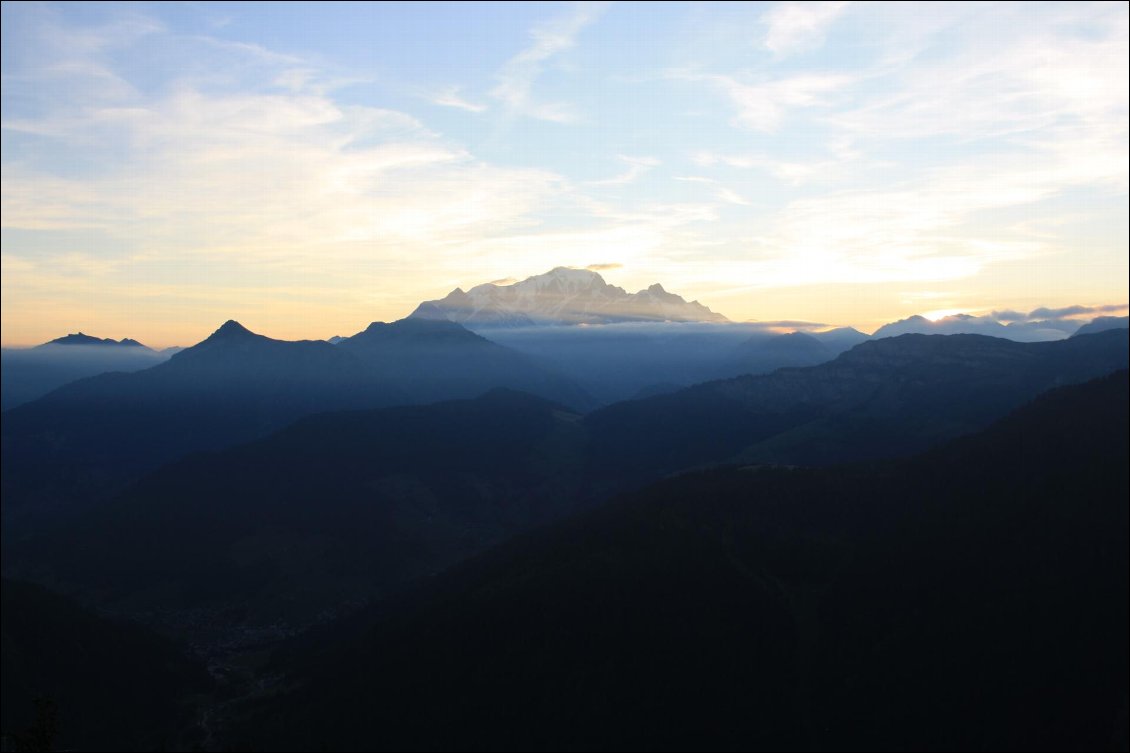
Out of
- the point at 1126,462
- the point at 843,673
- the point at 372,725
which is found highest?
the point at 1126,462

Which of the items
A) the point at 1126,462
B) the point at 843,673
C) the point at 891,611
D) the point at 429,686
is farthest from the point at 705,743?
the point at 1126,462

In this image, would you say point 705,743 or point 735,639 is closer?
point 705,743

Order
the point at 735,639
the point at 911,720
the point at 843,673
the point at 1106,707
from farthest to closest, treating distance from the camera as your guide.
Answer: the point at 735,639, the point at 843,673, the point at 911,720, the point at 1106,707

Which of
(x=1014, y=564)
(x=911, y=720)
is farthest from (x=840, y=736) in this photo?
(x=1014, y=564)

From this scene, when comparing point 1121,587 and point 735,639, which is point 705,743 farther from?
point 1121,587

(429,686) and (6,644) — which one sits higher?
(6,644)

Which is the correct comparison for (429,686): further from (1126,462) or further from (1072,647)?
(1126,462)

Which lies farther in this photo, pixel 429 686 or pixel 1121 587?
pixel 429 686

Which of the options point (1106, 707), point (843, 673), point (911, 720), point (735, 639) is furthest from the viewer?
point (735, 639)

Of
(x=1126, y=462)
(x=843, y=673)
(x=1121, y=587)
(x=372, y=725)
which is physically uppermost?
(x=1126, y=462)
